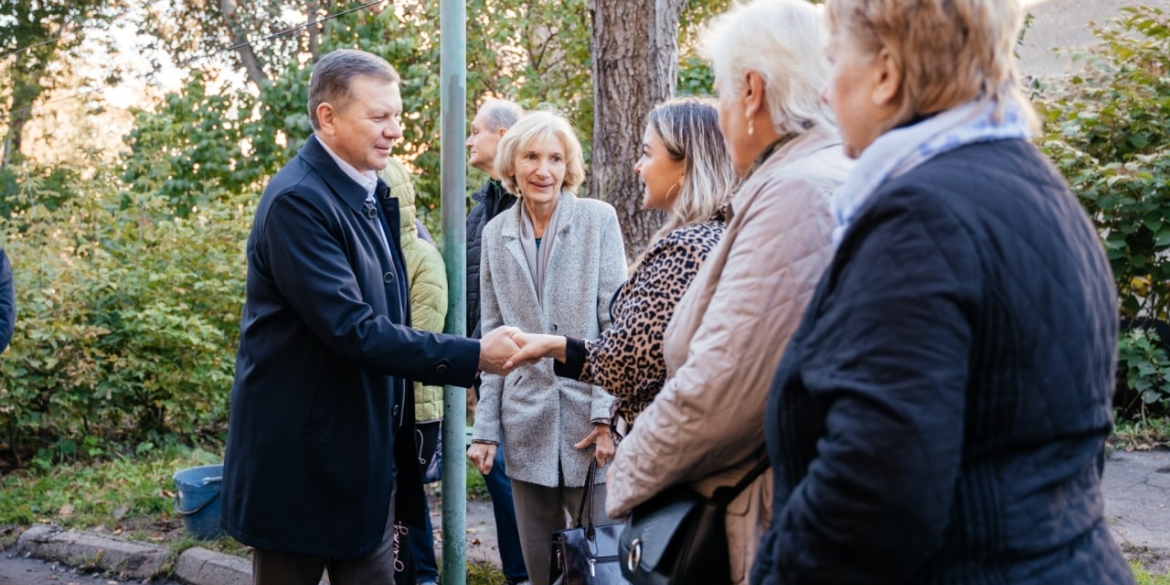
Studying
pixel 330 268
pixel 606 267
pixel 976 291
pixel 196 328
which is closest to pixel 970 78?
pixel 976 291

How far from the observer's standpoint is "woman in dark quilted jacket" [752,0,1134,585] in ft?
4.56

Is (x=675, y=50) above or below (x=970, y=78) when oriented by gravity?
above

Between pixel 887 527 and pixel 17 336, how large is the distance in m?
7.28

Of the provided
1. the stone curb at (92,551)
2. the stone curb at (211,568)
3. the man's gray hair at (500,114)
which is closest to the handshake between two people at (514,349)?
the man's gray hair at (500,114)

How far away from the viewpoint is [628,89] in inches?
215

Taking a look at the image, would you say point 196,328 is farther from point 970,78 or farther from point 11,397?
point 970,78

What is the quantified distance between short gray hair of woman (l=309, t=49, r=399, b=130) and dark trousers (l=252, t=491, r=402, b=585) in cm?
121

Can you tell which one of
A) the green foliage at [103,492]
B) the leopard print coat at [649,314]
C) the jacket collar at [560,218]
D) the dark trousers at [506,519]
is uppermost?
the jacket collar at [560,218]

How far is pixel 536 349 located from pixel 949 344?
1.80 metres

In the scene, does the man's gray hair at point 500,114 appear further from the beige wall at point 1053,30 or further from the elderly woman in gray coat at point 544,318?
the beige wall at point 1053,30

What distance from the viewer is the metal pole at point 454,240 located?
147 inches

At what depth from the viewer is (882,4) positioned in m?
1.51

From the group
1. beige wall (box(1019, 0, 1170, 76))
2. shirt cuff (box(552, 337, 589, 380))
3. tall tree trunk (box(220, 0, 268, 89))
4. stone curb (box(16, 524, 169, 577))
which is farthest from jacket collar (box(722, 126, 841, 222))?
beige wall (box(1019, 0, 1170, 76))

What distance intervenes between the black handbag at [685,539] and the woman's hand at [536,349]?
935mm
